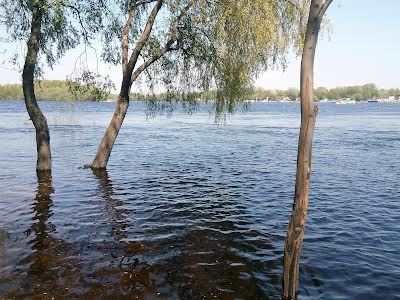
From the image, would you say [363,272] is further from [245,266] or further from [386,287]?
[245,266]

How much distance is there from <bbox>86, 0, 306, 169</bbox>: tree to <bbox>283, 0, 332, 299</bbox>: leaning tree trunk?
397 inches

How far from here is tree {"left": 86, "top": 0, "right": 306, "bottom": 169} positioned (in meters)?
16.5

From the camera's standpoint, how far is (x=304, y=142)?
6746 millimetres

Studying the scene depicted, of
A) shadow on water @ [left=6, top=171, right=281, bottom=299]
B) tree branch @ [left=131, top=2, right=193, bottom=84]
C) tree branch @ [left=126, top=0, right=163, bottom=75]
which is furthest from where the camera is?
tree branch @ [left=126, top=0, right=163, bottom=75]

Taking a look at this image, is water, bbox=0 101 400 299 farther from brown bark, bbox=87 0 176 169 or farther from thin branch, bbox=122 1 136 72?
thin branch, bbox=122 1 136 72

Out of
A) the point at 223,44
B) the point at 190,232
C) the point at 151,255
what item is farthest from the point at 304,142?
the point at 223,44

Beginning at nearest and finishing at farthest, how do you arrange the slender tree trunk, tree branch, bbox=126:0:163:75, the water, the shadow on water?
the shadow on water < the water < tree branch, bbox=126:0:163:75 < the slender tree trunk

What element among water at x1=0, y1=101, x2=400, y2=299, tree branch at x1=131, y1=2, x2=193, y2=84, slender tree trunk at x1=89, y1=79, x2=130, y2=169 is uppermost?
tree branch at x1=131, y1=2, x2=193, y2=84

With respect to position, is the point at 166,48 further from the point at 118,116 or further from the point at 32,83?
the point at 32,83

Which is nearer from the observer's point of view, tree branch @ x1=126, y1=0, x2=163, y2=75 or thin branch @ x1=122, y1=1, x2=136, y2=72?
tree branch @ x1=126, y1=0, x2=163, y2=75

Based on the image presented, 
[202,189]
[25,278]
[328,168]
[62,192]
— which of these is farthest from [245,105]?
[25,278]

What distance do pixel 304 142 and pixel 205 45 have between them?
41.9ft

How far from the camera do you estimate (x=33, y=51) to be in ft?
54.1

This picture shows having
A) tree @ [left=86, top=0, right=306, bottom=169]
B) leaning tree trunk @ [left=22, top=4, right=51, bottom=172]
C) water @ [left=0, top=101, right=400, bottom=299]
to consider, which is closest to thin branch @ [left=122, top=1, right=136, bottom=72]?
tree @ [left=86, top=0, right=306, bottom=169]
